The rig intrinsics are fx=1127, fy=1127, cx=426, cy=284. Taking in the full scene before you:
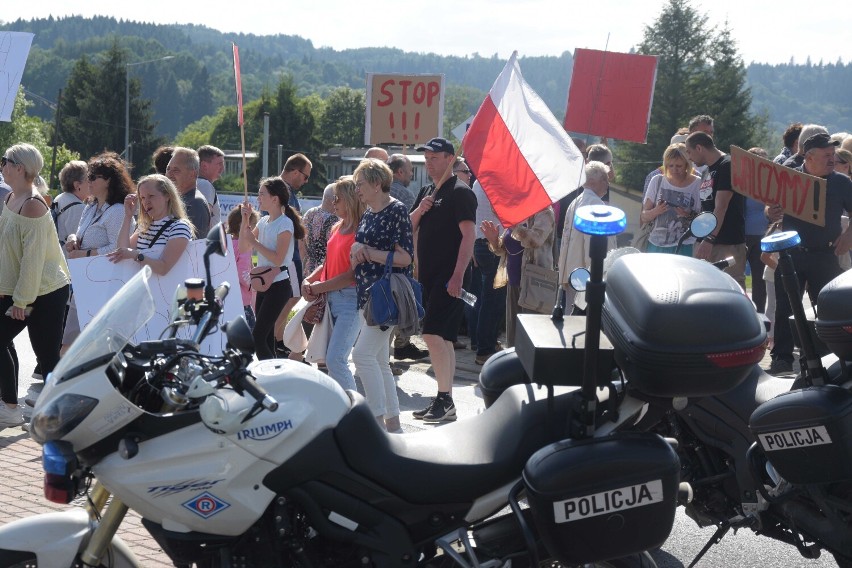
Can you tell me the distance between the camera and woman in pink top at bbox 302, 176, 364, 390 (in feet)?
24.5

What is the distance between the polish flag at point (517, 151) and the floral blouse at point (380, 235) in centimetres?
61

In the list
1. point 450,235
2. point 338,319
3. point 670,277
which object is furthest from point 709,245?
point 670,277

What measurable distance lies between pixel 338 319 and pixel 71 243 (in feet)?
7.15

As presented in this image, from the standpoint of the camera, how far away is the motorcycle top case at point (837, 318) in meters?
4.17

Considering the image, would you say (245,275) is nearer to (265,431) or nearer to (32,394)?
(32,394)

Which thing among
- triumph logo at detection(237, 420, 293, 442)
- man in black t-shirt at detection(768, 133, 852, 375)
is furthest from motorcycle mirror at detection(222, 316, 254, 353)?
man in black t-shirt at detection(768, 133, 852, 375)

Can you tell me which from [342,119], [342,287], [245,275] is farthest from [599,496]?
[342,119]

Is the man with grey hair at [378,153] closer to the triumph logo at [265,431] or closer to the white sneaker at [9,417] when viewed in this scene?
the white sneaker at [9,417]

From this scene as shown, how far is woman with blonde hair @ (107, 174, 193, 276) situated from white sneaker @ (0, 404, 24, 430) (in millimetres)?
1361

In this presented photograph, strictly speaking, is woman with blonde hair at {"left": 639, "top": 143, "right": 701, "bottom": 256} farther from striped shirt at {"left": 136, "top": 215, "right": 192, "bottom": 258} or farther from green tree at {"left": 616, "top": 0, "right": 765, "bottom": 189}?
green tree at {"left": 616, "top": 0, "right": 765, "bottom": 189}

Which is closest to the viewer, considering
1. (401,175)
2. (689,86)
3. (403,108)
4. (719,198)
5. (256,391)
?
(256,391)

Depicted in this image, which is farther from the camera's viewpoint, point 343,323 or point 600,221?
point 343,323

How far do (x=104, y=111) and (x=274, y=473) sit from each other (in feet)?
357

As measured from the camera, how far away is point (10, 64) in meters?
10.7
